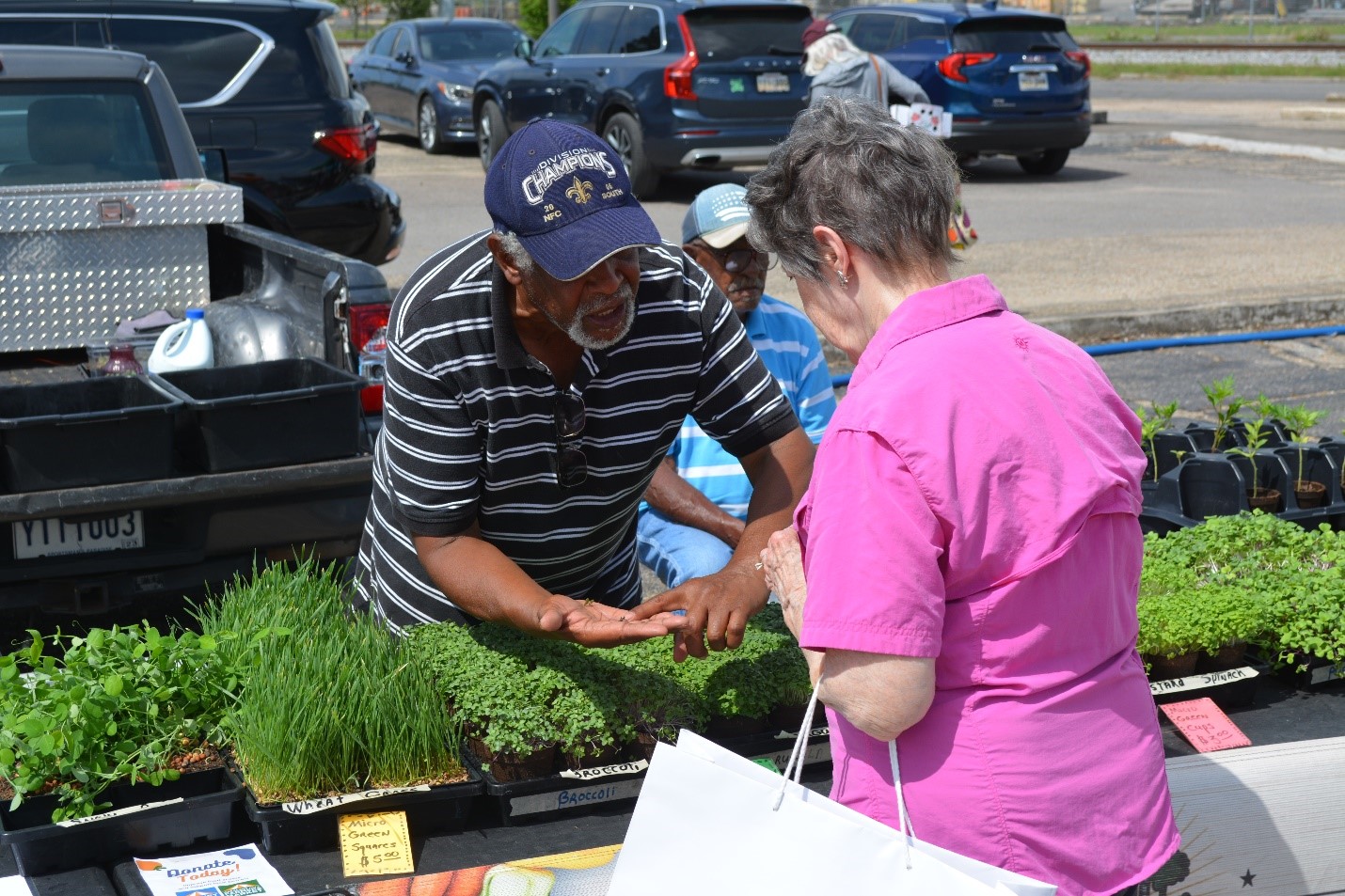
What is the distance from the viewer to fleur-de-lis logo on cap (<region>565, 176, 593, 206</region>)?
248 cm

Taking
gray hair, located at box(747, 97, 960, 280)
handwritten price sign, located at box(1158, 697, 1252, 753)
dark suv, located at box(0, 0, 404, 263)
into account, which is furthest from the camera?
dark suv, located at box(0, 0, 404, 263)

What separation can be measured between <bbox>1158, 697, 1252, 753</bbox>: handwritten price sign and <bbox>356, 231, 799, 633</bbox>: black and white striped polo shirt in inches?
41.6

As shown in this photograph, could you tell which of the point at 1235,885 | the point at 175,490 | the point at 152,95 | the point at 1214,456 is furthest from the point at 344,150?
the point at 1235,885

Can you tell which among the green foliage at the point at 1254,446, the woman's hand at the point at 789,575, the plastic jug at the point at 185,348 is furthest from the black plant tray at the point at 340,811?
the green foliage at the point at 1254,446

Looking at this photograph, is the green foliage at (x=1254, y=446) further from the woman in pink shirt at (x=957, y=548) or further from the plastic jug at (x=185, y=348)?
the plastic jug at (x=185, y=348)

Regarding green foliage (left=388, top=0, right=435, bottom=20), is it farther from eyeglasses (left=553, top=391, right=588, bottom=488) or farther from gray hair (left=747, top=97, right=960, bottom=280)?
gray hair (left=747, top=97, right=960, bottom=280)

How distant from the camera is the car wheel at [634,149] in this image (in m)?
13.3

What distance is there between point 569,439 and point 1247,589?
5.79 ft

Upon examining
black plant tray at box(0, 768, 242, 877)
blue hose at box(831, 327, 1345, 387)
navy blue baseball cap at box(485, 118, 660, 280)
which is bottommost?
blue hose at box(831, 327, 1345, 387)

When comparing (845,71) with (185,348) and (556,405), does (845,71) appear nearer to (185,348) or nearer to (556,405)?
(185,348)

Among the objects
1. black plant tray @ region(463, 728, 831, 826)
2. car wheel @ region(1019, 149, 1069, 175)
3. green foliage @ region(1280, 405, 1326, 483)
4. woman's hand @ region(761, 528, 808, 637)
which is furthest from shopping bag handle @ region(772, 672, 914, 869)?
car wheel @ region(1019, 149, 1069, 175)

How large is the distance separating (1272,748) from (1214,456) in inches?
66.2

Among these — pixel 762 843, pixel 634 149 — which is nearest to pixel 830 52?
pixel 634 149

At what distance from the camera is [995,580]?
1798 millimetres
